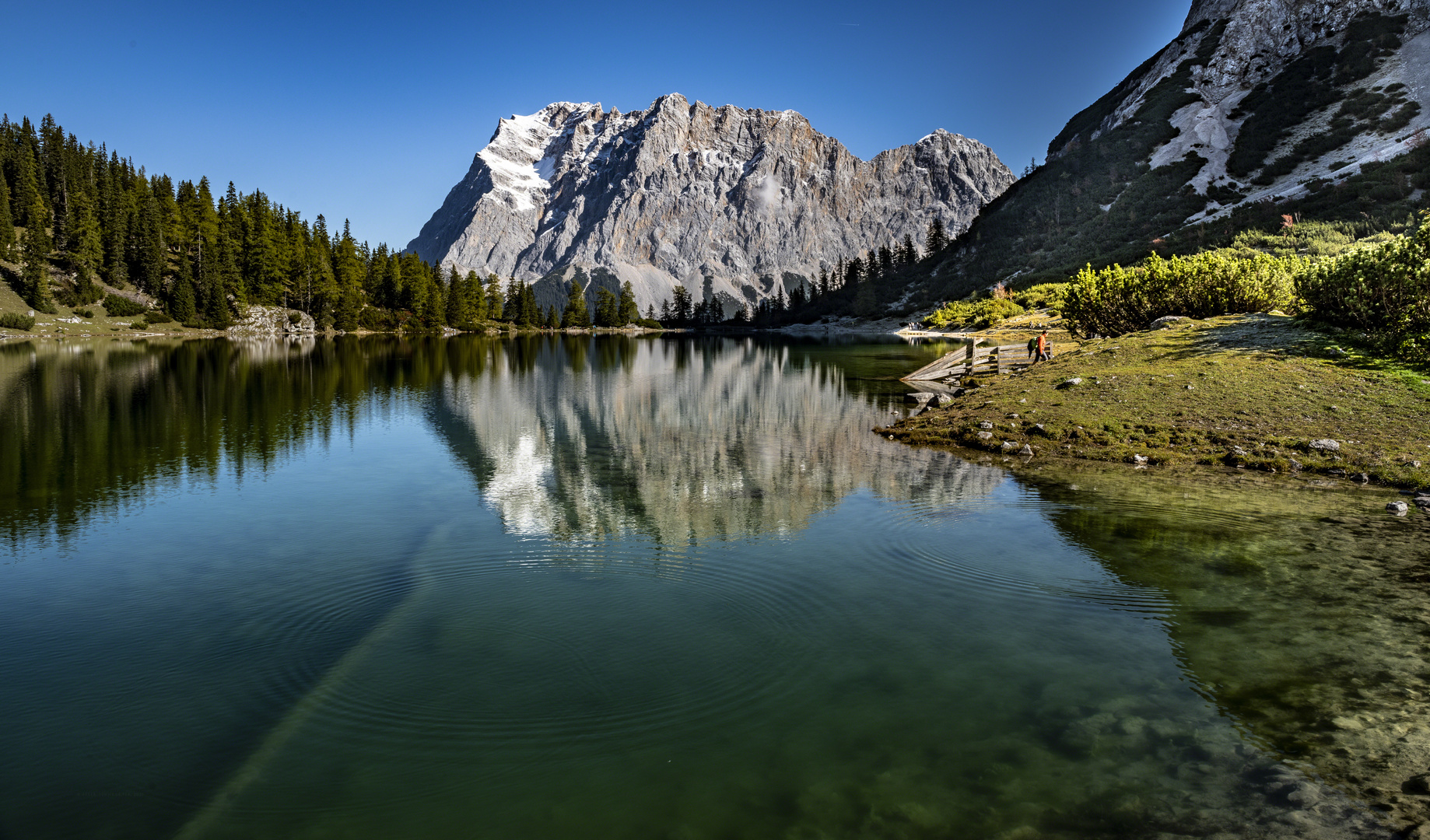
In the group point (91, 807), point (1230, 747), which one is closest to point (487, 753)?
point (91, 807)

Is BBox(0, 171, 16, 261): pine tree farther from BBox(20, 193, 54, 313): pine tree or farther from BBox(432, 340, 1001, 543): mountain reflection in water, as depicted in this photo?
BBox(432, 340, 1001, 543): mountain reflection in water

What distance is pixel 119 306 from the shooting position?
438 feet

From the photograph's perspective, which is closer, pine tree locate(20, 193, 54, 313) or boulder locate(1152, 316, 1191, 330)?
boulder locate(1152, 316, 1191, 330)

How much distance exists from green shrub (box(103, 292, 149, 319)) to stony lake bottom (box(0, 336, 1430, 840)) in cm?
13736

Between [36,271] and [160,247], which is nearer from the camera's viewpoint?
[36,271]

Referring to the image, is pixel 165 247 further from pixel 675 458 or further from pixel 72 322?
pixel 675 458

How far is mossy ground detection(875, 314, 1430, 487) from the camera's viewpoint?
2298 centimetres

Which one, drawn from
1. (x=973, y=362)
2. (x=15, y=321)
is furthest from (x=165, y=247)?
(x=973, y=362)

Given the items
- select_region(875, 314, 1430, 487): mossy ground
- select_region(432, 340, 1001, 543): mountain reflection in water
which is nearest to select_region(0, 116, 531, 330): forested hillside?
select_region(432, 340, 1001, 543): mountain reflection in water

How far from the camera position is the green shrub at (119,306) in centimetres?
13300

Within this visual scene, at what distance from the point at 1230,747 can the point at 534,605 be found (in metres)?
11.1

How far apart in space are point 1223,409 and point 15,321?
15517 centimetres

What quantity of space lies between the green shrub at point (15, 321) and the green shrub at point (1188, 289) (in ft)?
489

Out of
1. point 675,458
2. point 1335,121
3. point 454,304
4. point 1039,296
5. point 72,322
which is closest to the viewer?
point 675,458
